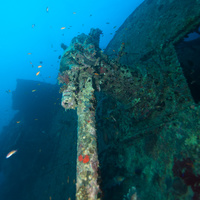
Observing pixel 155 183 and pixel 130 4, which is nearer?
pixel 155 183

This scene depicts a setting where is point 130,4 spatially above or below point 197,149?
above

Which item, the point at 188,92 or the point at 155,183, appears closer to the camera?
the point at 155,183

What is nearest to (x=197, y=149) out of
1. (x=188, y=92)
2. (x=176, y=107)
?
(x=176, y=107)

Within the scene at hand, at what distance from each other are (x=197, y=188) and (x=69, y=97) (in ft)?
10.9

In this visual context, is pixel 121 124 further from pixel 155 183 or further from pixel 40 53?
pixel 40 53

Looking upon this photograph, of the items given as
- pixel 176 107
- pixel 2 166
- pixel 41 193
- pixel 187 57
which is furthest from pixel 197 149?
pixel 2 166

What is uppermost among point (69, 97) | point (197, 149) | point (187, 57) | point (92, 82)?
point (187, 57)

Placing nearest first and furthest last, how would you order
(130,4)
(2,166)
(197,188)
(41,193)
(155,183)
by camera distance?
(197,188) < (155,183) < (41,193) < (2,166) < (130,4)

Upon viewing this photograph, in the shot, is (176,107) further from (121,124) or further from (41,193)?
(41,193)

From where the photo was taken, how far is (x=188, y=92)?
2.88 m

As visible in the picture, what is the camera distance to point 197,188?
6.72 ft

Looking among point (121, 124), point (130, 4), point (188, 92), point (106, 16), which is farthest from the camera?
point (106, 16)

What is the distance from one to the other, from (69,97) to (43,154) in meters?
7.74

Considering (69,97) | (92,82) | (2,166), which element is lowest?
(2,166)
